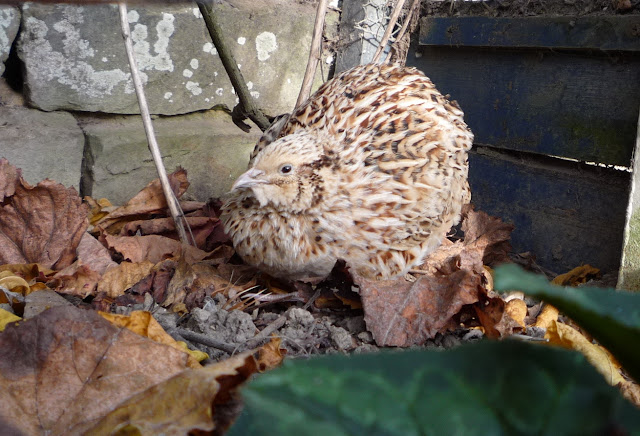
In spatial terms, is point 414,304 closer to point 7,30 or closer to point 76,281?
point 76,281

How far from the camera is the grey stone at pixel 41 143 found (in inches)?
115

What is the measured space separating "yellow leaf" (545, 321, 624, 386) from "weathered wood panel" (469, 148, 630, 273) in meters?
1.23

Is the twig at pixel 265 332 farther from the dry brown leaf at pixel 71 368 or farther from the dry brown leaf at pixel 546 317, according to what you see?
the dry brown leaf at pixel 546 317

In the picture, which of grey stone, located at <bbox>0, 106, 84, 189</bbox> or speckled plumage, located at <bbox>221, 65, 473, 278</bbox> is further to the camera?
grey stone, located at <bbox>0, 106, 84, 189</bbox>

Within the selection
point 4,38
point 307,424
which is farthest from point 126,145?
point 307,424

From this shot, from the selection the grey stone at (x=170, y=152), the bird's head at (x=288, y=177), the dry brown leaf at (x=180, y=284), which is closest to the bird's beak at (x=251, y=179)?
the bird's head at (x=288, y=177)

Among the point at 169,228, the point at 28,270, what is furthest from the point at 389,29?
the point at 28,270

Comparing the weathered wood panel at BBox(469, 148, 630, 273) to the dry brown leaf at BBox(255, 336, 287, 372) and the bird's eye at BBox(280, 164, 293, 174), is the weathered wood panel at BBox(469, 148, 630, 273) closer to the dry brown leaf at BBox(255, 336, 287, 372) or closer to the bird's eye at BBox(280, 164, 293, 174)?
the bird's eye at BBox(280, 164, 293, 174)

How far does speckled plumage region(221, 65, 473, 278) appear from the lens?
7.72ft

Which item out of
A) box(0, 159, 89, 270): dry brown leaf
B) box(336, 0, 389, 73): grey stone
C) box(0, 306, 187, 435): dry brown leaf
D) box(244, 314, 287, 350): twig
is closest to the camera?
box(0, 306, 187, 435): dry brown leaf

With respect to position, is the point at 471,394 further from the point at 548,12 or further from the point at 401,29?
the point at 401,29

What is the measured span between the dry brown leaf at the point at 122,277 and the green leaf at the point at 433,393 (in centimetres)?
182

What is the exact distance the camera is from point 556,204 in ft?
10.5

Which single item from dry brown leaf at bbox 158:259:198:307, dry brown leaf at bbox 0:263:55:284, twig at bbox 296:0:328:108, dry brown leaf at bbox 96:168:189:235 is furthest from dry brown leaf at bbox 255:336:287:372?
twig at bbox 296:0:328:108
